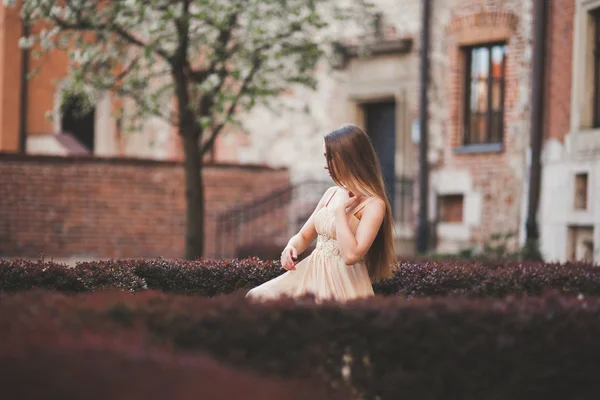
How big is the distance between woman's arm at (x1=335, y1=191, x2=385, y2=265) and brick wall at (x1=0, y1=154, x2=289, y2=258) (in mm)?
12710

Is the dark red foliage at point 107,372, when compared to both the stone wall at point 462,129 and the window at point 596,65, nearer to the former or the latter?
the window at point 596,65

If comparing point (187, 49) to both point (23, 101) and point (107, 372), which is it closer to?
point (23, 101)

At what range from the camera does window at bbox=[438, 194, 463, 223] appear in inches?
688

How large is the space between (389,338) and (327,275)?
5.38 ft

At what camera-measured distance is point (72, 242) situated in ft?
59.4

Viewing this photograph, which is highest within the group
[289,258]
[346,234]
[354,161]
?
[354,161]

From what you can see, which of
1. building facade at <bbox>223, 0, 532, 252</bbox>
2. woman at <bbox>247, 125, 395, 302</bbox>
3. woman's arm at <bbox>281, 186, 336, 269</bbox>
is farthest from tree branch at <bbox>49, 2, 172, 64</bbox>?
woman at <bbox>247, 125, 395, 302</bbox>

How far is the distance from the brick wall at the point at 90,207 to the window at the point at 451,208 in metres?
4.64

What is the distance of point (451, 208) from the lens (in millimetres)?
17672

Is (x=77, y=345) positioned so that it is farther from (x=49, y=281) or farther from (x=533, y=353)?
(x=49, y=281)

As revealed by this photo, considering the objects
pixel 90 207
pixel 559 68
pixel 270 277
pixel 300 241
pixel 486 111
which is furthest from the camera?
pixel 90 207

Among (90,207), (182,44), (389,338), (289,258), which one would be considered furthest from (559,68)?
(389,338)

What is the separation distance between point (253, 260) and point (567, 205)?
330 inches

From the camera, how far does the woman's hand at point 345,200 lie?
19.8 ft
